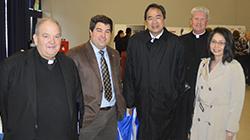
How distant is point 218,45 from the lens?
2.40m

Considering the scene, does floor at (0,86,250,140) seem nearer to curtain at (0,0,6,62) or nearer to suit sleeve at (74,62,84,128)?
suit sleeve at (74,62,84,128)

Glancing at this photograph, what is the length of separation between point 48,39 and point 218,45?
1309 mm

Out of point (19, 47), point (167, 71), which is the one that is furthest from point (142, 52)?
point (19, 47)

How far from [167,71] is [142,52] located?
30cm

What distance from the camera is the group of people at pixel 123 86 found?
6.48 ft

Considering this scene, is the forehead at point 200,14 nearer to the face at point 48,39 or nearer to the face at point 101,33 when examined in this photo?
the face at point 101,33

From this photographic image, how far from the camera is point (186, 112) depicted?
3.08 m

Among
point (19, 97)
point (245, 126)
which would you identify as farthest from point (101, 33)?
point (245, 126)

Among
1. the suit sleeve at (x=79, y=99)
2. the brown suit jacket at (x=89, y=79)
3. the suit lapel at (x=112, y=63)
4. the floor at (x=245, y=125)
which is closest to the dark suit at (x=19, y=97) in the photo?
the suit sleeve at (x=79, y=99)

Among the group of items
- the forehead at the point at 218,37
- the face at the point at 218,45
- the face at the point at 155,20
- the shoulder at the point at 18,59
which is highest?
the face at the point at 155,20

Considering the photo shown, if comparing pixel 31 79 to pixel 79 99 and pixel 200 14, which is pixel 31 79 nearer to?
pixel 79 99

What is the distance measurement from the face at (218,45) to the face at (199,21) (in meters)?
0.83

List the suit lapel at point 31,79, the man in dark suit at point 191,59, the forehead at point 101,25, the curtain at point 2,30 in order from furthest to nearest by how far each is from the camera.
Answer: the curtain at point 2,30
the man in dark suit at point 191,59
the forehead at point 101,25
the suit lapel at point 31,79

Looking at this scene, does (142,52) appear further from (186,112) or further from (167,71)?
(186,112)
